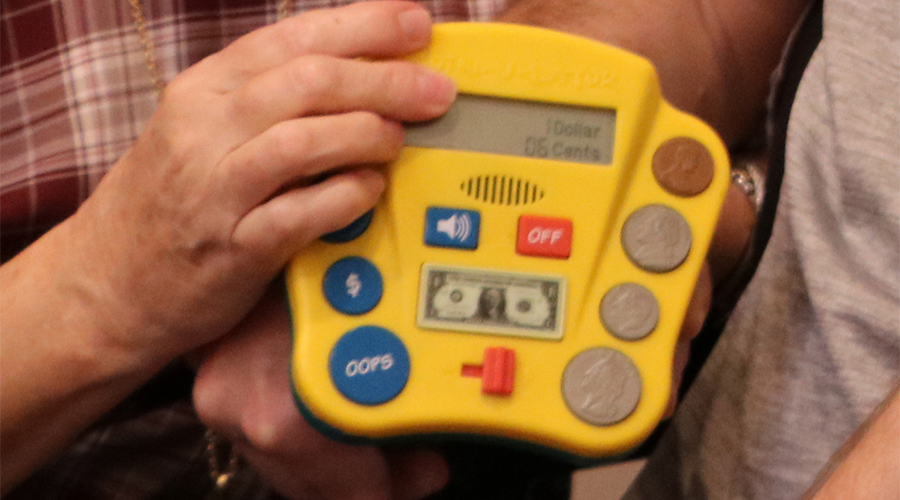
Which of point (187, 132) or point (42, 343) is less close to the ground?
point (187, 132)

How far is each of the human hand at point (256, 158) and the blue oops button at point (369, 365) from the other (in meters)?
0.06

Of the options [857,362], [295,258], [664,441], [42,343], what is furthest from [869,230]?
[42,343]

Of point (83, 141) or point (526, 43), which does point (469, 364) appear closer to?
point (526, 43)

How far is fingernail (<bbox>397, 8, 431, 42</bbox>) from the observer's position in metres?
0.38

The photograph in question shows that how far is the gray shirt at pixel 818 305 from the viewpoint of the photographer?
0.41 meters

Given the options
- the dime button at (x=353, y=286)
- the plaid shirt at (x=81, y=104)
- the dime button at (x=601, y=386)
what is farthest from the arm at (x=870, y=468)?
the plaid shirt at (x=81, y=104)

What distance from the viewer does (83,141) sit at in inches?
21.4

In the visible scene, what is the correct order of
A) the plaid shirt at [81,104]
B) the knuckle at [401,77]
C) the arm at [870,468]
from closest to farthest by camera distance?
the arm at [870,468] < the knuckle at [401,77] < the plaid shirt at [81,104]

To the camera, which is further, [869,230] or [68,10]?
[68,10]

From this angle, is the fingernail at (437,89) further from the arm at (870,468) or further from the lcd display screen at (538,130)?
the arm at (870,468)

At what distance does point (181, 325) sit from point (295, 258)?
0.08m

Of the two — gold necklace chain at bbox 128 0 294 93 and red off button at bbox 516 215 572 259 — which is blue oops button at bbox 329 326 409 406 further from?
gold necklace chain at bbox 128 0 294 93

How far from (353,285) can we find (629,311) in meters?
0.15

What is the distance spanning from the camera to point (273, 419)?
1.37 ft
